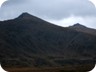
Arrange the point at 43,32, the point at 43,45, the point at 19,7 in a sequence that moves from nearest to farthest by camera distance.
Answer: the point at 19,7 < the point at 43,45 < the point at 43,32

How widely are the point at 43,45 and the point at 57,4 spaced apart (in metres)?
0.87

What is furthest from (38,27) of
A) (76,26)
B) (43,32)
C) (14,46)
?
(76,26)

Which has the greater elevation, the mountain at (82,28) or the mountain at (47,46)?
the mountain at (82,28)

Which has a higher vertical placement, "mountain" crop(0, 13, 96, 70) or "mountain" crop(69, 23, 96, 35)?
"mountain" crop(69, 23, 96, 35)

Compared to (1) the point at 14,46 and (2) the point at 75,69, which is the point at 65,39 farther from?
(1) the point at 14,46

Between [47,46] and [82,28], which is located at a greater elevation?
[82,28]

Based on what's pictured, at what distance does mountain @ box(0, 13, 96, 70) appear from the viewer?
252 inches

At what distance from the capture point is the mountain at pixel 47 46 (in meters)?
6.39

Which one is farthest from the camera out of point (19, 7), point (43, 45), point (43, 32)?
point (43, 32)

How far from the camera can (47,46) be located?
6602mm

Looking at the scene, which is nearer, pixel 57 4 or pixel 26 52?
pixel 57 4

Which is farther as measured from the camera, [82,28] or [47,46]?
[47,46]

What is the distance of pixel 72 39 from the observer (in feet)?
22.9

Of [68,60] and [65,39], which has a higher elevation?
[65,39]
